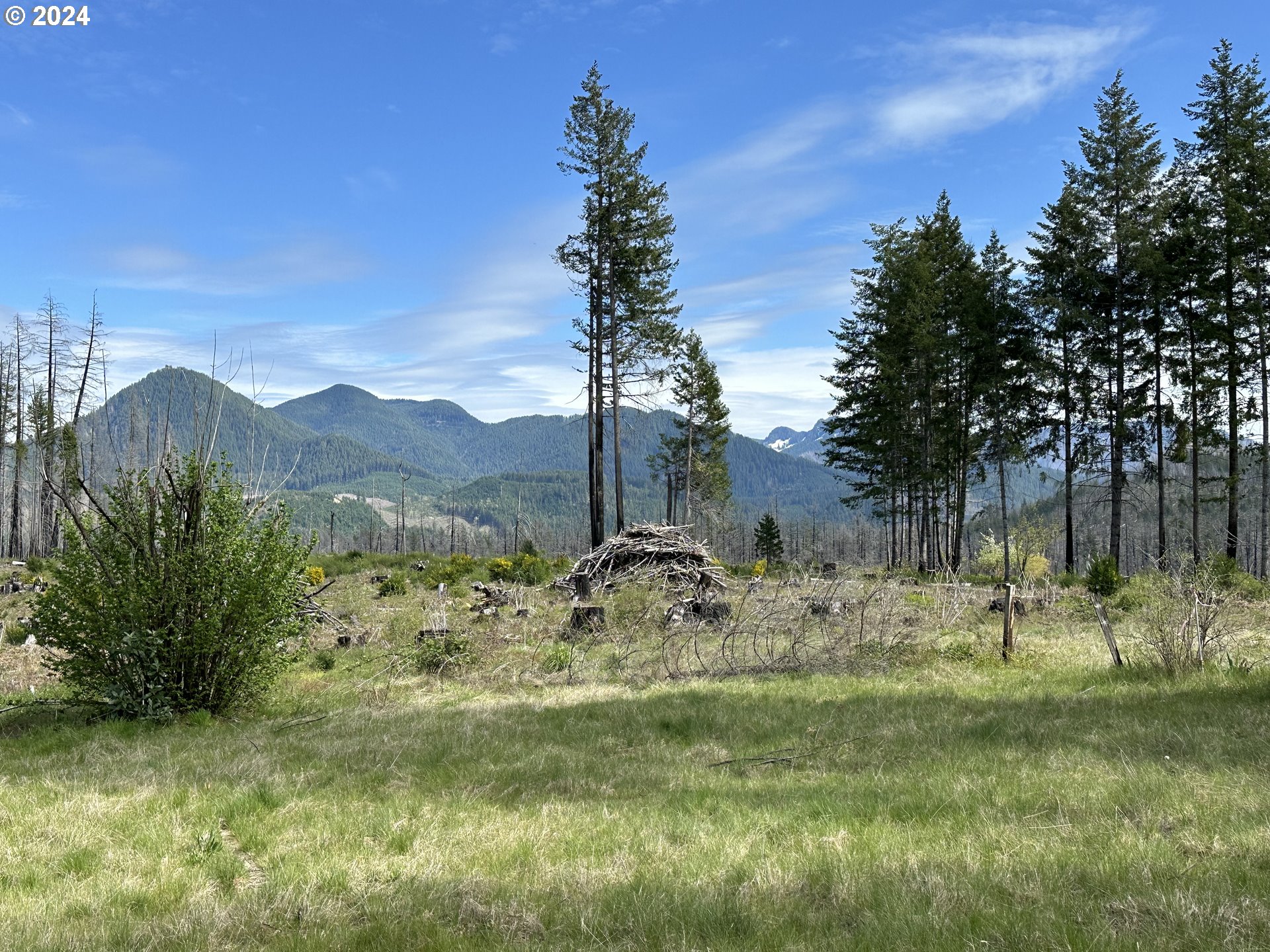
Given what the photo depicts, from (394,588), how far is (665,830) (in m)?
20.1

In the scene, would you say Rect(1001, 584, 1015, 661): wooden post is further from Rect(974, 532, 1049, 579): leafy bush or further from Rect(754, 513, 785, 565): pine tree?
Rect(754, 513, 785, 565): pine tree

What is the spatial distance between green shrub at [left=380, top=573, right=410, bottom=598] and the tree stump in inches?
396

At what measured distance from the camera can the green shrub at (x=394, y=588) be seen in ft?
76.1

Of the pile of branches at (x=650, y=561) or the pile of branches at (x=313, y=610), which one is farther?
the pile of branches at (x=650, y=561)

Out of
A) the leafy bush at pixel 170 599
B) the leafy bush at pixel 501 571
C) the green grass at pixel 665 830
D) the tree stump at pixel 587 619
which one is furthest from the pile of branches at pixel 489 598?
the green grass at pixel 665 830

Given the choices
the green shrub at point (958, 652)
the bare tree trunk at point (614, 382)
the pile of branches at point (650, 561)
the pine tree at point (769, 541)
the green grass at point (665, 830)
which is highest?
the bare tree trunk at point (614, 382)

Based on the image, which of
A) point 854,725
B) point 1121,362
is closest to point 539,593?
point 854,725

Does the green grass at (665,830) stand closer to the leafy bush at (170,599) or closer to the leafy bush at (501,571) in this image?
the leafy bush at (170,599)

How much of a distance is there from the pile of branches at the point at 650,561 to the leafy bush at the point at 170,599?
9521 millimetres

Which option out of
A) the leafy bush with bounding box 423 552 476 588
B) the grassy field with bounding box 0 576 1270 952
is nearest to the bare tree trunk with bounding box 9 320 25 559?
the leafy bush with bounding box 423 552 476 588

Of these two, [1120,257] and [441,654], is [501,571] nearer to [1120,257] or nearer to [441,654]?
[441,654]

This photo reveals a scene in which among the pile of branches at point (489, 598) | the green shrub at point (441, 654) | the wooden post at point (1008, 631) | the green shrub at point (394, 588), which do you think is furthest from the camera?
Answer: the green shrub at point (394, 588)

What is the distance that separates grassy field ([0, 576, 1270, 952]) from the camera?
3424 mm

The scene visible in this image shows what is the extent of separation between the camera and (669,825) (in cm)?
489
